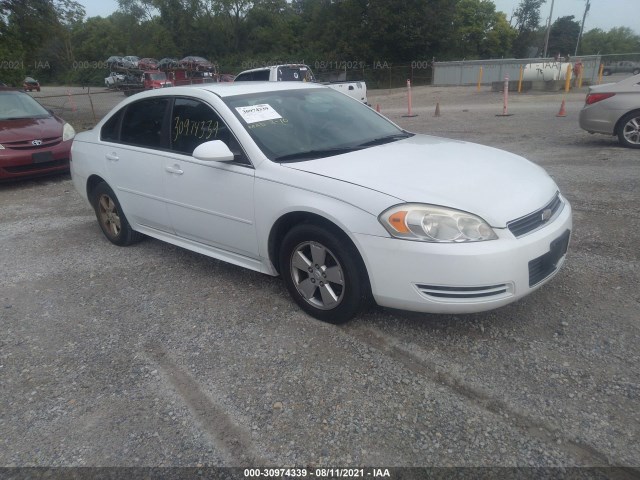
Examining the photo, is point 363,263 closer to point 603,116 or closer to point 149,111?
point 149,111

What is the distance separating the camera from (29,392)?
2.87 meters

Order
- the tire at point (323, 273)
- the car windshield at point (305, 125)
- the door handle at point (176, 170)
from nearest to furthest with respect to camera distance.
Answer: the tire at point (323, 273) → the car windshield at point (305, 125) → the door handle at point (176, 170)

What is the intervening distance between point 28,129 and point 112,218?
4.33m

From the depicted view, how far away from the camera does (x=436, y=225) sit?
2809 millimetres

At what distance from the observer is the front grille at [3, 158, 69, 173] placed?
7.89m

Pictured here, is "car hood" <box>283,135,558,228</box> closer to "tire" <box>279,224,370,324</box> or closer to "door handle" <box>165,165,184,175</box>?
"tire" <box>279,224,370,324</box>

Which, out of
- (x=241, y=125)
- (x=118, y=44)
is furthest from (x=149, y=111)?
(x=118, y=44)

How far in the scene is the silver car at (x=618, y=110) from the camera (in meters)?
8.25

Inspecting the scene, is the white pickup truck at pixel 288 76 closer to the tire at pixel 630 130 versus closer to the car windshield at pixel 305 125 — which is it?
the tire at pixel 630 130

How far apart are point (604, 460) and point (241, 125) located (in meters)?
2.99

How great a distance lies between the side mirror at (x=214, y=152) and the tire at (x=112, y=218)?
182 cm

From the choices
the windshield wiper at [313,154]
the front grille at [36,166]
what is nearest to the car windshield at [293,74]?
the front grille at [36,166]

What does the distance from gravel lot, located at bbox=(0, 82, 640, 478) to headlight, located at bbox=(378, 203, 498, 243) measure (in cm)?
73

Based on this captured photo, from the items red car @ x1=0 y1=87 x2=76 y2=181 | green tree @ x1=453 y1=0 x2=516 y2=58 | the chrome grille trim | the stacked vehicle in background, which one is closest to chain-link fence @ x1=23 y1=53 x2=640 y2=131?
the stacked vehicle in background
